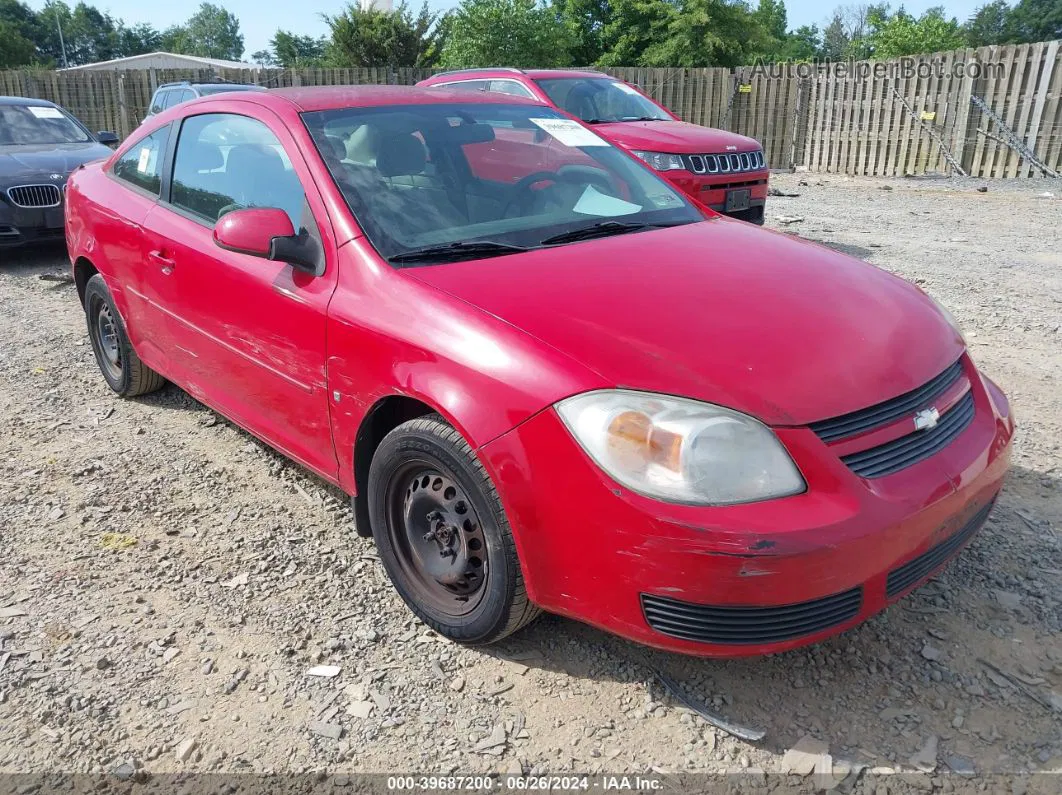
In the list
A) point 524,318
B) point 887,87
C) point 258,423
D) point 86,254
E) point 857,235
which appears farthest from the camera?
point 887,87

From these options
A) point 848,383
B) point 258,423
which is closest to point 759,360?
point 848,383

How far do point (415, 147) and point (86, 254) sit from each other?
2.52 metres

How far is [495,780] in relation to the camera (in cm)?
217

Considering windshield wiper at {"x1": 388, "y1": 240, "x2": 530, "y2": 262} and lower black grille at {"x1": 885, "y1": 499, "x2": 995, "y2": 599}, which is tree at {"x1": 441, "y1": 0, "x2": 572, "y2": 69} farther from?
lower black grille at {"x1": 885, "y1": 499, "x2": 995, "y2": 599}

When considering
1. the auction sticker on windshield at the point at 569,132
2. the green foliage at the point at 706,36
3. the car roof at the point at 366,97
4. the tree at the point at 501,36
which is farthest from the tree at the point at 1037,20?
the car roof at the point at 366,97

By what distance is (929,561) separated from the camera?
7.55 feet

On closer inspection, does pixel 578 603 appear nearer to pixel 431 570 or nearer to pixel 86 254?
pixel 431 570

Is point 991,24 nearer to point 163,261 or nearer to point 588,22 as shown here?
point 588,22

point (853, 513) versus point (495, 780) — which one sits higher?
point (853, 513)

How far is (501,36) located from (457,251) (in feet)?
92.1

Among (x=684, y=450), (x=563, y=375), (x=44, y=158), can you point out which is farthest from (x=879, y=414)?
(x=44, y=158)

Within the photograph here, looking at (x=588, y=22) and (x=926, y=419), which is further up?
(x=588, y=22)

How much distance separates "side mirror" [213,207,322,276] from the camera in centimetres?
281

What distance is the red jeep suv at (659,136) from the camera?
771 centimetres
